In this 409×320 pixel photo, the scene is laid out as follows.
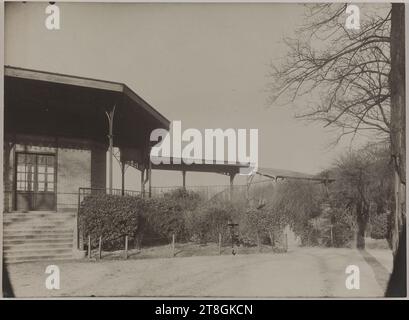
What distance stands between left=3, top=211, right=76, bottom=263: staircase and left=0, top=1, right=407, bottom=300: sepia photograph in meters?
0.04

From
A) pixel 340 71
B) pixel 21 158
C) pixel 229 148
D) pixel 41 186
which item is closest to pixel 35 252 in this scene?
pixel 41 186

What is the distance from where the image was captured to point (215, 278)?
28.7 ft

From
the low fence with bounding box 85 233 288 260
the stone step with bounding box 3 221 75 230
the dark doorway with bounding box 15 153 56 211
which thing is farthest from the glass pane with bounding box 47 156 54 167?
the low fence with bounding box 85 233 288 260

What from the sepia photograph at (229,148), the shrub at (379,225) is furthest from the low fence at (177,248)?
the shrub at (379,225)

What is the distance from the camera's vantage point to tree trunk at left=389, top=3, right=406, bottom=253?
8008 millimetres

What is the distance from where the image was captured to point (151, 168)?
1130cm

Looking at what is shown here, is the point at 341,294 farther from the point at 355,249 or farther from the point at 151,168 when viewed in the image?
the point at 151,168

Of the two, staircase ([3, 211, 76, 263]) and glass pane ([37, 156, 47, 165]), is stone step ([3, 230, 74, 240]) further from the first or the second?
glass pane ([37, 156, 47, 165])

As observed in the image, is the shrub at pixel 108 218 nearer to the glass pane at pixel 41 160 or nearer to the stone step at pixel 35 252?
the stone step at pixel 35 252

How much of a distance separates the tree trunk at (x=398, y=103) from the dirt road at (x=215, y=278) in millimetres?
1136

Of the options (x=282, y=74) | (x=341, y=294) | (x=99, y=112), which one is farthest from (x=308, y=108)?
(x=99, y=112)

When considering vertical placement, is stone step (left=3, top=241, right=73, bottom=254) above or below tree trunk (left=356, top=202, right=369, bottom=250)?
Result: below

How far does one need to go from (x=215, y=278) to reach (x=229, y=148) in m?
2.62

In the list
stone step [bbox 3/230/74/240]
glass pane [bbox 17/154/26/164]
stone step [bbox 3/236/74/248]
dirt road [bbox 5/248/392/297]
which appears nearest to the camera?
dirt road [bbox 5/248/392/297]
